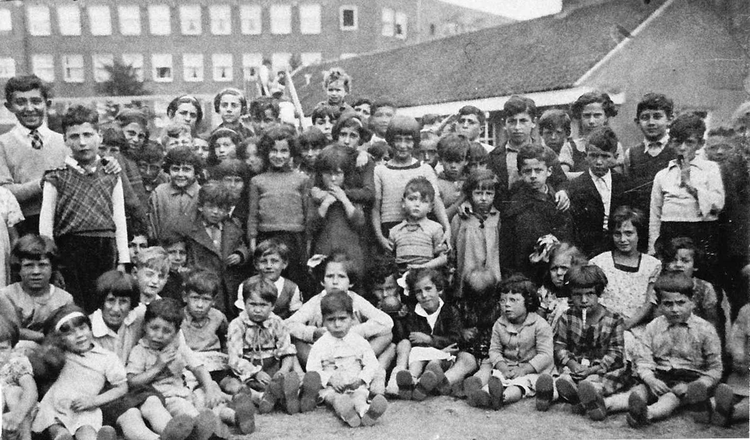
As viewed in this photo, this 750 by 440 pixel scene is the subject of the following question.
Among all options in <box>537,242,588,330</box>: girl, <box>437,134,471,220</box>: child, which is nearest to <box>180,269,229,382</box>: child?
<box>437,134,471,220</box>: child

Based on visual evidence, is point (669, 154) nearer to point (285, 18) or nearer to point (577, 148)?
point (577, 148)

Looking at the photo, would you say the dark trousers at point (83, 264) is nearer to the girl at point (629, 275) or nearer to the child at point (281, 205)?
the child at point (281, 205)

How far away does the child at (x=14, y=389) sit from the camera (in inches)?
117

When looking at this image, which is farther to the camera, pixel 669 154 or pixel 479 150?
pixel 479 150

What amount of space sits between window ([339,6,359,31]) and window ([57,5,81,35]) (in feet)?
5.85

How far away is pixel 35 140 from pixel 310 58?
7.74 feet

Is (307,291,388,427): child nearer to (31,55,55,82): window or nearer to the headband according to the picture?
the headband

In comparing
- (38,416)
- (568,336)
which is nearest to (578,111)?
(568,336)

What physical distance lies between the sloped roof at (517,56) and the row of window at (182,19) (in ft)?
1.69

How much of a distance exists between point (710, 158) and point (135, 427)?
3.52 m

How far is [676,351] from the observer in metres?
3.44

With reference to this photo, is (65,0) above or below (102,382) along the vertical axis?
above

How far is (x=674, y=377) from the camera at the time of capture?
342 cm

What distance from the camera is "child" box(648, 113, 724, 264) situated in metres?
3.86
